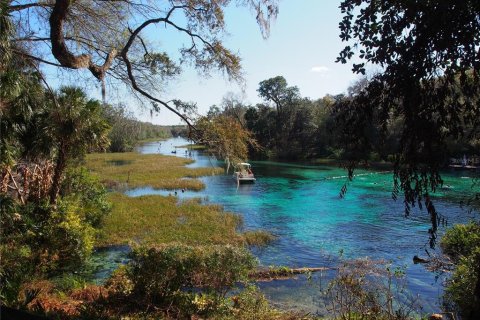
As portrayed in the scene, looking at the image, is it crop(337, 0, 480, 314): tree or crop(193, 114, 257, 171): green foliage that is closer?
crop(337, 0, 480, 314): tree

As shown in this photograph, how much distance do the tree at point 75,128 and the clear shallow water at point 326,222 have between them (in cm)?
573

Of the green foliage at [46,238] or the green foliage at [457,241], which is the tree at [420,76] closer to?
the green foliage at [46,238]

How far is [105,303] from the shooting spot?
30.4 feet

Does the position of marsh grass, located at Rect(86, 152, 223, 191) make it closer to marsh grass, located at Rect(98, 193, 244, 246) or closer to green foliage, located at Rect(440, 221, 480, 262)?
marsh grass, located at Rect(98, 193, 244, 246)

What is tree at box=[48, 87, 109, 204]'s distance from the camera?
568 inches

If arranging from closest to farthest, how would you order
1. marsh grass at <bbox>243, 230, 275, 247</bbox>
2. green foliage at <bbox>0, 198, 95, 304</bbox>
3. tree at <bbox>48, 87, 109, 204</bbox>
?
green foliage at <bbox>0, 198, 95, 304</bbox> < tree at <bbox>48, 87, 109, 204</bbox> < marsh grass at <bbox>243, 230, 275, 247</bbox>

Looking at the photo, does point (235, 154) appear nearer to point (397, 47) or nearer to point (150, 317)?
point (150, 317)

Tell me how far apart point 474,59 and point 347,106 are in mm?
1174

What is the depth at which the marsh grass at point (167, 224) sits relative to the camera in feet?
61.7

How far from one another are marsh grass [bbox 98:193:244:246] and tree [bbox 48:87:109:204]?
4345mm

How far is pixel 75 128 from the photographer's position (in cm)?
1475

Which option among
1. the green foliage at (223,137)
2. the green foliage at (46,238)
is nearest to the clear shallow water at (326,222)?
the green foliage at (223,137)

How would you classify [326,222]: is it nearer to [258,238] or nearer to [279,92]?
[258,238]

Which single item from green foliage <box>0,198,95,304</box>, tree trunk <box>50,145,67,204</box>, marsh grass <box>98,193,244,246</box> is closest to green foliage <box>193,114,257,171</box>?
green foliage <box>0,198,95,304</box>
